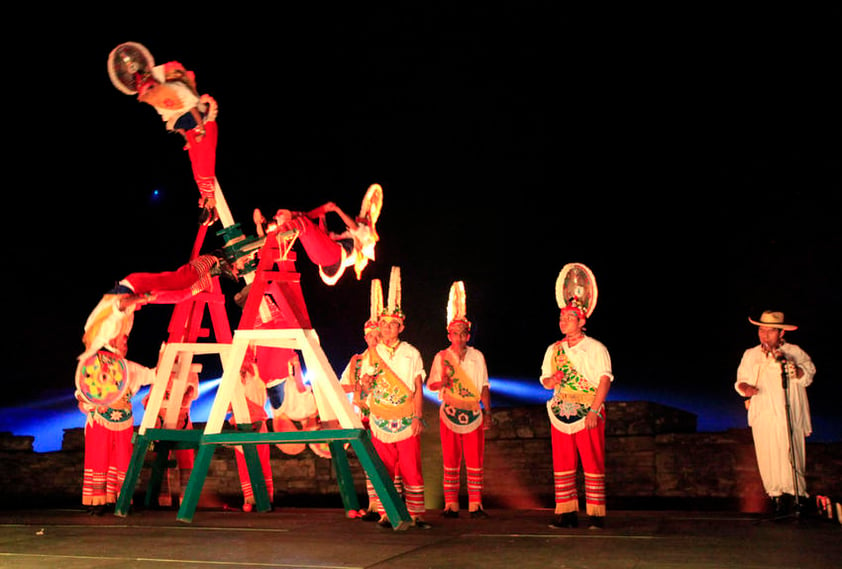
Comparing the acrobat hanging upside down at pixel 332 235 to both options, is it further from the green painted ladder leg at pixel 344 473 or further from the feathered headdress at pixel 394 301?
the green painted ladder leg at pixel 344 473

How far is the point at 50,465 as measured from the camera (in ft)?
29.0

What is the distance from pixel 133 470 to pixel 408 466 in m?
1.75

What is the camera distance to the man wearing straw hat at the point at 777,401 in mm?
5715

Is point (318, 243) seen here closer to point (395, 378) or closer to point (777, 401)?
point (395, 378)

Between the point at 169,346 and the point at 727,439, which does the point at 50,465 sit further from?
the point at 727,439

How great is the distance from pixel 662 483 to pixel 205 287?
4177mm

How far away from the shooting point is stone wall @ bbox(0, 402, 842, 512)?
702cm

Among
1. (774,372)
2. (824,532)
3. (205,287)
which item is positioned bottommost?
(824,532)

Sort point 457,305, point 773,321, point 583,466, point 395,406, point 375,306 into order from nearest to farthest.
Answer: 1. point 583,466
2. point 395,406
3. point 773,321
4. point 375,306
5. point 457,305

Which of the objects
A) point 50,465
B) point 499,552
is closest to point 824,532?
point 499,552

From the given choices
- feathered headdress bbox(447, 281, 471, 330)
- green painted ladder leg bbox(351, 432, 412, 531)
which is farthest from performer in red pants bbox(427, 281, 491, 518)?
green painted ladder leg bbox(351, 432, 412, 531)

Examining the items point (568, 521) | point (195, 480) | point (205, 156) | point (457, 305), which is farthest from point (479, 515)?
point (205, 156)

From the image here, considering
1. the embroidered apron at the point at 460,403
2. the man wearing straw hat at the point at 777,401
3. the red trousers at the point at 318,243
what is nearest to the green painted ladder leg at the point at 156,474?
the red trousers at the point at 318,243

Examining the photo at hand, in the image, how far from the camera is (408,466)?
18.1ft
